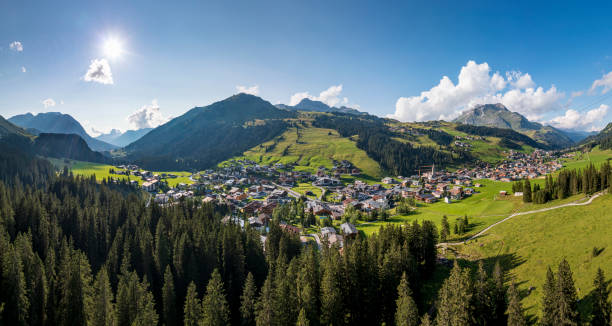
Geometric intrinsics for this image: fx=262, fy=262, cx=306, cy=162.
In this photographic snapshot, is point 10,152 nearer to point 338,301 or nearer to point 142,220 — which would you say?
point 142,220

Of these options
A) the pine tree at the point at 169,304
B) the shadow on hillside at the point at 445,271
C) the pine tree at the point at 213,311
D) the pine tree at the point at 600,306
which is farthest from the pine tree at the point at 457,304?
the pine tree at the point at 169,304

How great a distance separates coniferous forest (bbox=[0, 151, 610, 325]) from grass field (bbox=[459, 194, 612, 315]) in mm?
3919

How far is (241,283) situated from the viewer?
195 feet

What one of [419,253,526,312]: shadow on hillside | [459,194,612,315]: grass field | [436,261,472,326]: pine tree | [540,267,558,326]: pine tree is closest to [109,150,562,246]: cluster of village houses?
[419,253,526,312]: shadow on hillside

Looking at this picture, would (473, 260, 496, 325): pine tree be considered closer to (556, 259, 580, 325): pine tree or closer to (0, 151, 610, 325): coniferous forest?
(0, 151, 610, 325): coniferous forest

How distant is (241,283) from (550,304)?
52996 millimetres

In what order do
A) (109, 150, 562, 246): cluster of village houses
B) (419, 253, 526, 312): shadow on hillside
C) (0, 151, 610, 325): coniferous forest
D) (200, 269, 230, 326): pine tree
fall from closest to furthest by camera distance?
(0, 151, 610, 325): coniferous forest < (200, 269, 230, 326): pine tree < (419, 253, 526, 312): shadow on hillside < (109, 150, 562, 246): cluster of village houses

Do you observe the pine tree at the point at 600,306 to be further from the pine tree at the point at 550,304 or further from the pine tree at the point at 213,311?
the pine tree at the point at 213,311

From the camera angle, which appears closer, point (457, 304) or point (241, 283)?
point (457, 304)

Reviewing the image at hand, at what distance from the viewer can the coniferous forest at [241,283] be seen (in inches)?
1375

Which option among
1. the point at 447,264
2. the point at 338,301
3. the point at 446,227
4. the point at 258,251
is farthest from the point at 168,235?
the point at 446,227

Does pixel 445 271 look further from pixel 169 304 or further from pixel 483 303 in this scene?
pixel 169 304

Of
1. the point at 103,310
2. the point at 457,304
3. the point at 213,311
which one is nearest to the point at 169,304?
the point at 103,310

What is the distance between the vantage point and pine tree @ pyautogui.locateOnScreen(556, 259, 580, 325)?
28.0 meters
